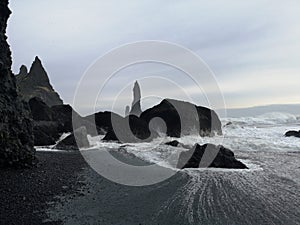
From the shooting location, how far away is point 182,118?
31531 mm

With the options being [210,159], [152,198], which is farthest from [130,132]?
[152,198]

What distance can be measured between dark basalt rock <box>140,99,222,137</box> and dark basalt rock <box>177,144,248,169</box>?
45.7 feet

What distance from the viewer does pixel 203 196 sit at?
8.98m

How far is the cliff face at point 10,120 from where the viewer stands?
38.2ft

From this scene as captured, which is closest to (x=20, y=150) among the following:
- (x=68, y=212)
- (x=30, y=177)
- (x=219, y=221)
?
(x=30, y=177)

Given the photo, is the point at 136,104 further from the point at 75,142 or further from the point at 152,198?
the point at 152,198

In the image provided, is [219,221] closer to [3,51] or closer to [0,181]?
[0,181]

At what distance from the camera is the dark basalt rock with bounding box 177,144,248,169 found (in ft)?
44.8

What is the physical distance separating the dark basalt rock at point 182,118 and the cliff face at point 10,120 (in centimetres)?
1708

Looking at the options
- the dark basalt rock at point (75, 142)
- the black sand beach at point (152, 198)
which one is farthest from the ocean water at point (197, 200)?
the dark basalt rock at point (75, 142)

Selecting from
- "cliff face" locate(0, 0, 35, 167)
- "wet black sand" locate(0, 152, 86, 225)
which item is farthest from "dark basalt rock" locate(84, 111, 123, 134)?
"wet black sand" locate(0, 152, 86, 225)

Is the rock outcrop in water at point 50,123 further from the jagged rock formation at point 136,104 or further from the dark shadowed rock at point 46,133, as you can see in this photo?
the jagged rock formation at point 136,104

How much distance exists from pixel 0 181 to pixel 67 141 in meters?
11.6

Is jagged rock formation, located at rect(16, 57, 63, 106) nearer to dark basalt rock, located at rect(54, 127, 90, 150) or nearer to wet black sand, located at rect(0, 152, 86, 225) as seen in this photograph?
dark basalt rock, located at rect(54, 127, 90, 150)
